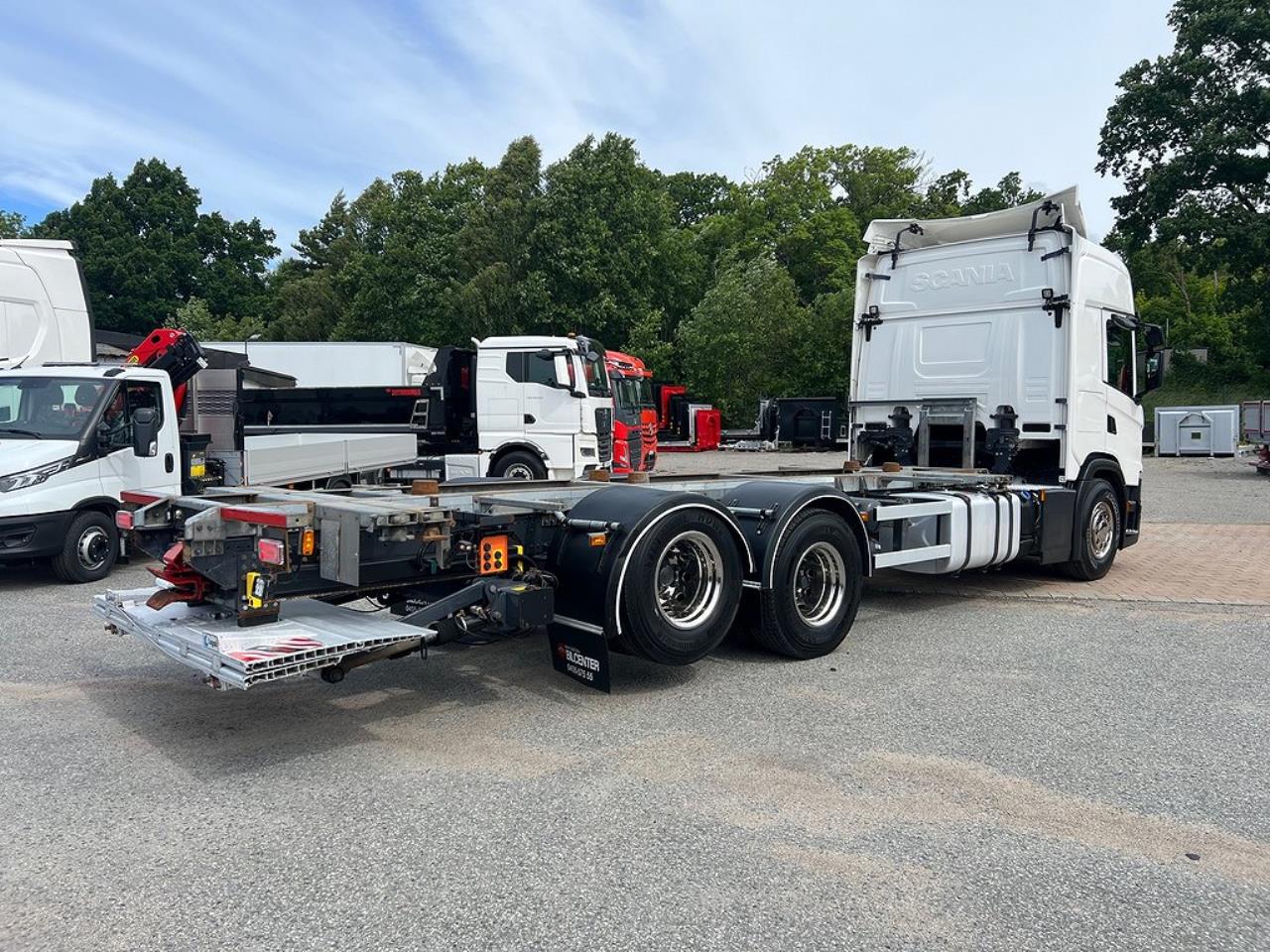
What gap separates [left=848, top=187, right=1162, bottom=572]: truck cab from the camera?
354 inches

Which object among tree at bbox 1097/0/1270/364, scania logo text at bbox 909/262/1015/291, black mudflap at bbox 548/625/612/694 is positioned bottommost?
black mudflap at bbox 548/625/612/694

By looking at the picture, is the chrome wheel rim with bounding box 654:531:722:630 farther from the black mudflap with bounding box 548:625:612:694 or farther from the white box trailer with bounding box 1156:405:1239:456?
the white box trailer with bounding box 1156:405:1239:456

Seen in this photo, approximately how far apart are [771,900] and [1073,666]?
158 inches

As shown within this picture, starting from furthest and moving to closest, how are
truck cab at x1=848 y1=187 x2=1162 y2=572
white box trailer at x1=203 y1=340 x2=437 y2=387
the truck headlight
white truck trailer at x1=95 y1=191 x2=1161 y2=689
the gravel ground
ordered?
1. white box trailer at x1=203 y1=340 x2=437 y2=387
2. truck cab at x1=848 y1=187 x2=1162 y2=572
3. the truck headlight
4. white truck trailer at x1=95 y1=191 x2=1161 y2=689
5. the gravel ground

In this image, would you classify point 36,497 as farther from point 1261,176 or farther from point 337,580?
point 1261,176

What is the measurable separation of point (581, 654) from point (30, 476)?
652 cm

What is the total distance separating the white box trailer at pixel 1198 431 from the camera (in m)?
30.8

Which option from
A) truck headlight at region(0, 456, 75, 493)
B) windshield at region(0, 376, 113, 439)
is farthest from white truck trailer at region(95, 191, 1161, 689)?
windshield at region(0, 376, 113, 439)

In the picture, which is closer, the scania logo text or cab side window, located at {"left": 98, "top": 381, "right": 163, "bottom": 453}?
the scania logo text

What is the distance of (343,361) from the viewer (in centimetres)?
2594

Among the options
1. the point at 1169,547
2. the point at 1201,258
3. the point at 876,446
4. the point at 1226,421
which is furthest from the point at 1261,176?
the point at 876,446

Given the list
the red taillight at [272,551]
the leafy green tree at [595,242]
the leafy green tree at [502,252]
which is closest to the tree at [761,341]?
the leafy green tree at [595,242]

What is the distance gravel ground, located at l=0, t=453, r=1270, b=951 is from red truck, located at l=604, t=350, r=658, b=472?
1108 cm

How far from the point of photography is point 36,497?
8906mm
